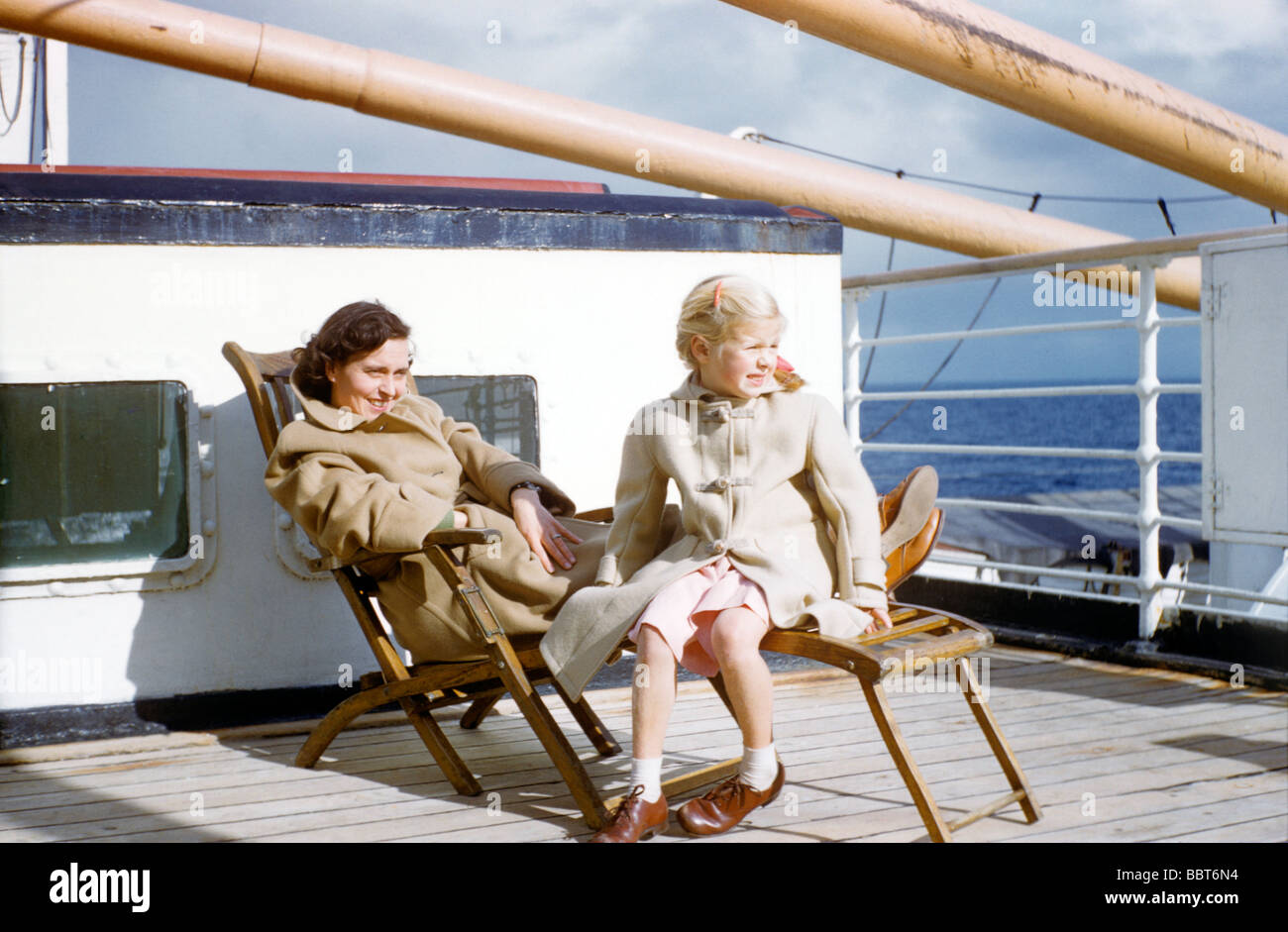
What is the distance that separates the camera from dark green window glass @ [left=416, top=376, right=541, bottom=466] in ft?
11.6

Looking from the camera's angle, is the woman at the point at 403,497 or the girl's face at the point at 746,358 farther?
the woman at the point at 403,497

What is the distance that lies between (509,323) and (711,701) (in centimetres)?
134

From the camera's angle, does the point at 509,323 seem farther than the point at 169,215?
Yes

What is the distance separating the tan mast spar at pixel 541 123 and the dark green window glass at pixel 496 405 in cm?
119

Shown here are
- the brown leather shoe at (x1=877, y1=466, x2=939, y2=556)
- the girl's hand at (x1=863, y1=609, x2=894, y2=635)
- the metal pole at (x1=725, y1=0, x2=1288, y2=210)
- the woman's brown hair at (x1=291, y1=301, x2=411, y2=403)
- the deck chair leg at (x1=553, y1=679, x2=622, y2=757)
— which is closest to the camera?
the metal pole at (x1=725, y1=0, x2=1288, y2=210)

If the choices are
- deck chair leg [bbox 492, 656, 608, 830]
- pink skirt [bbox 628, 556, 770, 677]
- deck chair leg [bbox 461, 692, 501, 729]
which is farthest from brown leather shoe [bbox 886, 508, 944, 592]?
deck chair leg [bbox 461, 692, 501, 729]

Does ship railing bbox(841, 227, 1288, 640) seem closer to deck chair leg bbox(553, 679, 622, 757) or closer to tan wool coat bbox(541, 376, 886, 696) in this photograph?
tan wool coat bbox(541, 376, 886, 696)

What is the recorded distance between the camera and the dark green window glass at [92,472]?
309cm

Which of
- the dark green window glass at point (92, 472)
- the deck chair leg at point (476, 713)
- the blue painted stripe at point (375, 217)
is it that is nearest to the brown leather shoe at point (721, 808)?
the deck chair leg at point (476, 713)

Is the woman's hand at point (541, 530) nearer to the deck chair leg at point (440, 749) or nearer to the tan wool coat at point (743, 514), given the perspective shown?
the tan wool coat at point (743, 514)

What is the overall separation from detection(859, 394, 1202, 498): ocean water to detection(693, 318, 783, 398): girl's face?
130 feet

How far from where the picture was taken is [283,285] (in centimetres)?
333
